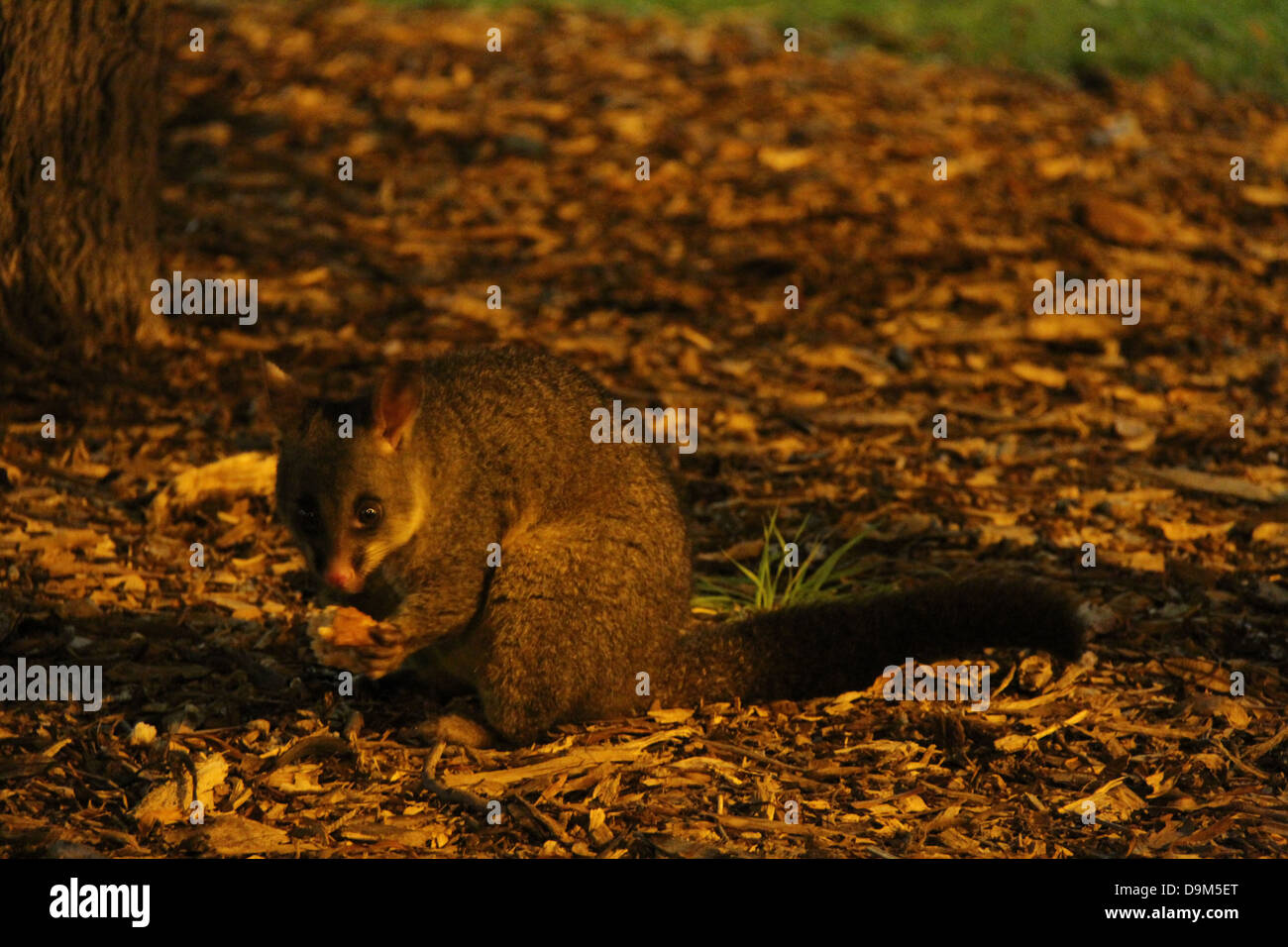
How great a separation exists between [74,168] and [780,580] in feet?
12.3

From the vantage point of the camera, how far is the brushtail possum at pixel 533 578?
5.00 m

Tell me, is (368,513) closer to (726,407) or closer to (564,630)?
(564,630)

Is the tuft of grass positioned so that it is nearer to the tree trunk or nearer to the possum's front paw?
the possum's front paw

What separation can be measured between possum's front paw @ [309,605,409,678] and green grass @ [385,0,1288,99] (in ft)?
27.9

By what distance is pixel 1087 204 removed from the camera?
9.88 m

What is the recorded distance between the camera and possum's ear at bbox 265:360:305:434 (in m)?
5.06

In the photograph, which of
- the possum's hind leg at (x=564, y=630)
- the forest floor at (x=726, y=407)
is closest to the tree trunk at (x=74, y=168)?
the forest floor at (x=726, y=407)

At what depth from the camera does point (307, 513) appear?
4973mm

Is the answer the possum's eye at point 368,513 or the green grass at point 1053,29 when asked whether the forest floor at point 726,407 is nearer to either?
the green grass at point 1053,29

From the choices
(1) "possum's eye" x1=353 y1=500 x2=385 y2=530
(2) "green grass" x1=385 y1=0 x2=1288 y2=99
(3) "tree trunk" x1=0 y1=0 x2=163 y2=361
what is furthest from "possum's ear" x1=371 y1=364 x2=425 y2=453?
(2) "green grass" x1=385 y1=0 x2=1288 y2=99

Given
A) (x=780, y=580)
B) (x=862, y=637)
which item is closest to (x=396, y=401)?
(x=862, y=637)

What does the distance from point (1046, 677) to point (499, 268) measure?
467cm

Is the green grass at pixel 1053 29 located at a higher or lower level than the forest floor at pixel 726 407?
higher

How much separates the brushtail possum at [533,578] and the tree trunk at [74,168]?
2.45 meters
